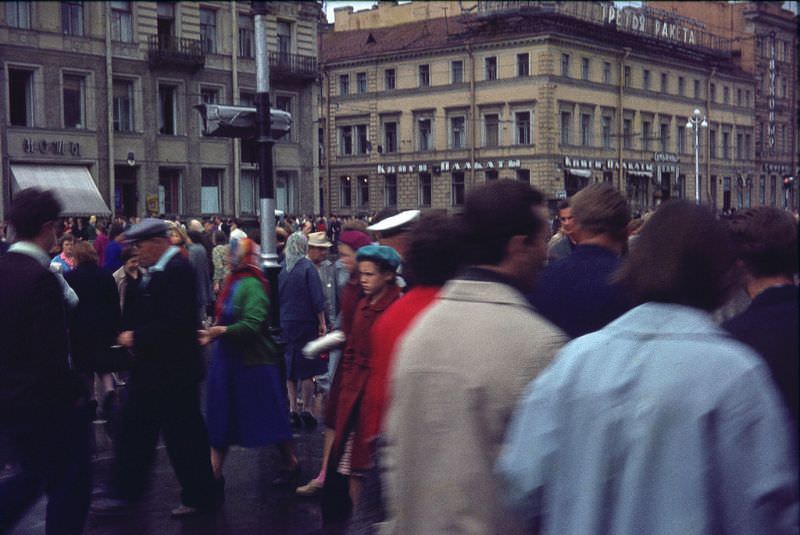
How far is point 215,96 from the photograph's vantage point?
105 ft

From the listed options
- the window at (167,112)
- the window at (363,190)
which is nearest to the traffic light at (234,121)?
the window at (167,112)

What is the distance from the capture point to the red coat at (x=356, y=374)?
523 centimetres

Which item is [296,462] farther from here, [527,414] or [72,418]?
[527,414]

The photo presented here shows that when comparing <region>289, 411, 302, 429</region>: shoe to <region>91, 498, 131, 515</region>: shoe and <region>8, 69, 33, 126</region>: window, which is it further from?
<region>8, 69, 33, 126</region>: window

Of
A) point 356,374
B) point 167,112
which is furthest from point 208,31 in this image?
point 356,374

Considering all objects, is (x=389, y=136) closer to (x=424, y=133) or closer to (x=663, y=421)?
(x=424, y=133)

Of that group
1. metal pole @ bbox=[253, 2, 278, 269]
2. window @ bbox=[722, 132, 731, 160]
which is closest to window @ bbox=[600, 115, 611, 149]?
window @ bbox=[722, 132, 731, 160]

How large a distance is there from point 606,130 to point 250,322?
5284 centimetres

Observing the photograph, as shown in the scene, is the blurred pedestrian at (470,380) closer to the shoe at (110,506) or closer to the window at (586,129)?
the shoe at (110,506)

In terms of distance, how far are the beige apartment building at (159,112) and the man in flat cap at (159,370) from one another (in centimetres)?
994

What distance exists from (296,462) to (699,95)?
59997 mm

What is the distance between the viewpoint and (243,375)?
6949 millimetres

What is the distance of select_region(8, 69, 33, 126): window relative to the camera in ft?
72.9

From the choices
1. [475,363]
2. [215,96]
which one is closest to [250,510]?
[475,363]
